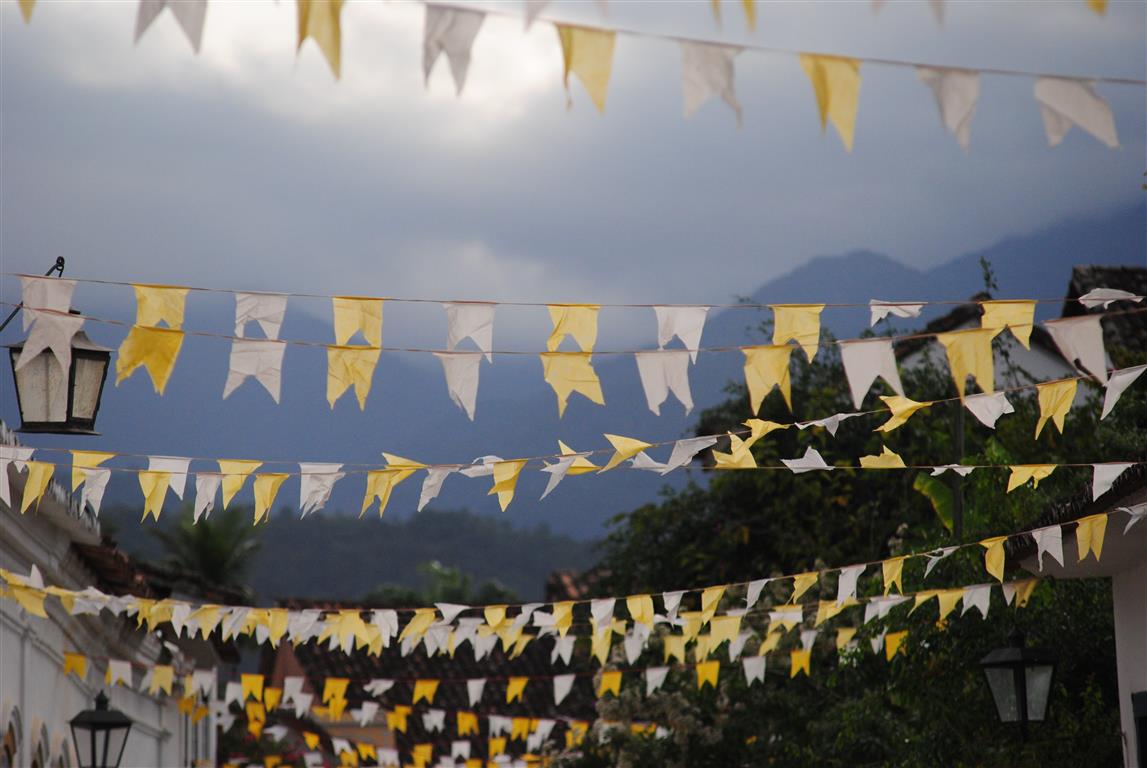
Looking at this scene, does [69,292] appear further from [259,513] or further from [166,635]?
[166,635]

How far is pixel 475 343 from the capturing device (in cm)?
679

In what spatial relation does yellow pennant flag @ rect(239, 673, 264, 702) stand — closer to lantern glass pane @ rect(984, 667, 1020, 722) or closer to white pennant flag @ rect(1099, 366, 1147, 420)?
lantern glass pane @ rect(984, 667, 1020, 722)

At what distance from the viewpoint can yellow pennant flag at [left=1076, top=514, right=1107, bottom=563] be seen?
7.49 meters

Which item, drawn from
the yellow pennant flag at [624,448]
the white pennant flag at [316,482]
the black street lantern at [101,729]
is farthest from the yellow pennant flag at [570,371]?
the black street lantern at [101,729]

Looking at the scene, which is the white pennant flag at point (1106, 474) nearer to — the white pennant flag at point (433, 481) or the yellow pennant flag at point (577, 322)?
the yellow pennant flag at point (577, 322)

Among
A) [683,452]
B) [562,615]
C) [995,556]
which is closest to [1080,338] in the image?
[683,452]

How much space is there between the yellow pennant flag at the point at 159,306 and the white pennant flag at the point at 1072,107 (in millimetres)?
3812

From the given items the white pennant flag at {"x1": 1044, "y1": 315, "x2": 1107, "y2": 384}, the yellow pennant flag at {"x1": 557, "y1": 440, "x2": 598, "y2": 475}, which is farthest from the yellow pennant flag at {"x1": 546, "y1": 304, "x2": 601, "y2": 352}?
the white pennant flag at {"x1": 1044, "y1": 315, "x2": 1107, "y2": 384}

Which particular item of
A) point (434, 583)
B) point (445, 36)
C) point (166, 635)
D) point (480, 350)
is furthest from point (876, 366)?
point (434, 583)

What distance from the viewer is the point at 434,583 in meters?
74.1

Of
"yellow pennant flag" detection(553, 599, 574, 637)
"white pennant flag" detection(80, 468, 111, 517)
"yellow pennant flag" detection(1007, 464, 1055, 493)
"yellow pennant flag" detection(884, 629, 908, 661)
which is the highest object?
"white pennant flag" detection(80, 468, 111, 517)

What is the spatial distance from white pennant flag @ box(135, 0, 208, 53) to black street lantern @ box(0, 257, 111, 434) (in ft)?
11.7

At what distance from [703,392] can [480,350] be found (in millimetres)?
183102

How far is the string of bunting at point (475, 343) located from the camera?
6.18 m
